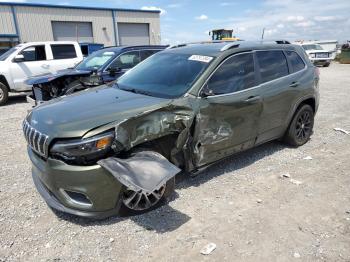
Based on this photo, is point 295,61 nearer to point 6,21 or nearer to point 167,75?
point 167,75

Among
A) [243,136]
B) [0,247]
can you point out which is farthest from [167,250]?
[243,136]

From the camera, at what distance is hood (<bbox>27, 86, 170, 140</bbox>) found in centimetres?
297

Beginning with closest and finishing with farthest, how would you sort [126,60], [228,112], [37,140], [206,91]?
[37,140] < [206,91] < [228,112] < [126,60]

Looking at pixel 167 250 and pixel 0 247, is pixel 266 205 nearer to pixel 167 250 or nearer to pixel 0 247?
pixel 167 250

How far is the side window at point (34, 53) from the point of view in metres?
10.6

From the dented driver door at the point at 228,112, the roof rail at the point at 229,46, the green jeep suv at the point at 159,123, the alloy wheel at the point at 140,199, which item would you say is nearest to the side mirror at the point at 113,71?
the green jeep suv at the point at 159,123

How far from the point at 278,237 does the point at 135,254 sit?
1366mm

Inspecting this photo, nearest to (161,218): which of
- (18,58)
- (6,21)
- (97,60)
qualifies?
(97,60)

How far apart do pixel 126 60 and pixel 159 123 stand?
5639 mm

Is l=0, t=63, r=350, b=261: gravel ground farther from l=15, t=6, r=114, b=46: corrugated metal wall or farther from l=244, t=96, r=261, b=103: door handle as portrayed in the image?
l=15, t=6, r=114, b=46: corrugated metal wall

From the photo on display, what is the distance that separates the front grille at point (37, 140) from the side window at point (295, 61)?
397cm

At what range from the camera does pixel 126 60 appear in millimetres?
8500

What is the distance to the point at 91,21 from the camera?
28391 mm

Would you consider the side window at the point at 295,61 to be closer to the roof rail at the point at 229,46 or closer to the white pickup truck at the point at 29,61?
the roof rail at the point at 229,46
